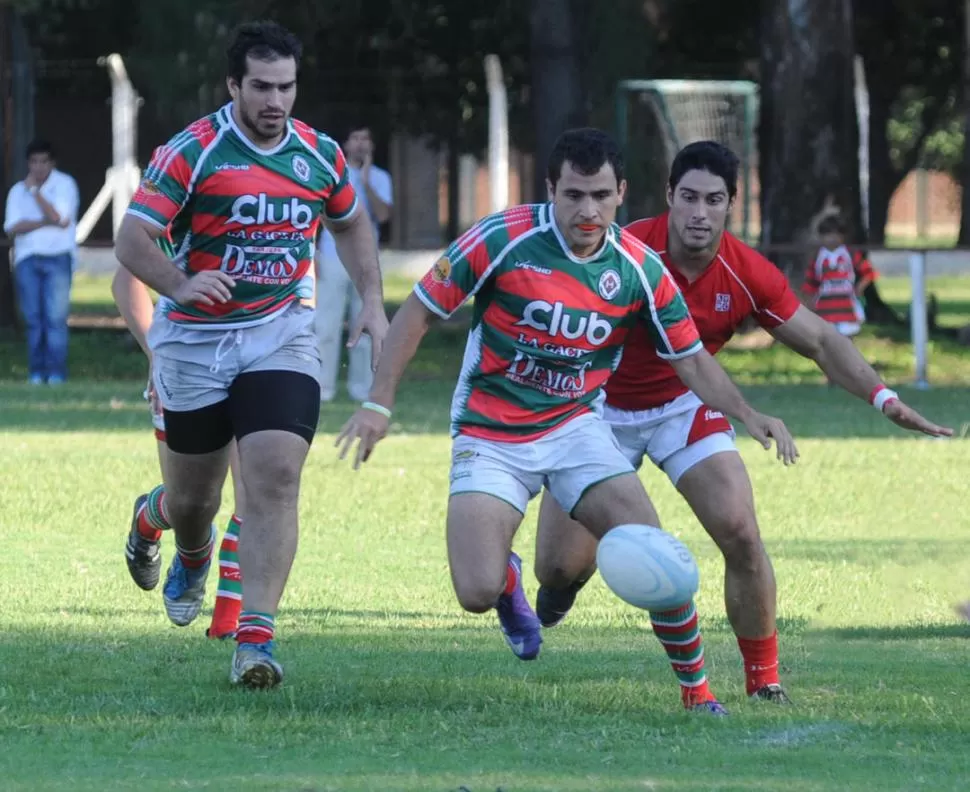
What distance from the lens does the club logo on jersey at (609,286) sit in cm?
692

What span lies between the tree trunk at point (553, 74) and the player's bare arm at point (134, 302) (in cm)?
1674

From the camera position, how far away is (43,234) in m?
20.1

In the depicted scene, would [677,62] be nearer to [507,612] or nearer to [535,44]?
[535,44]

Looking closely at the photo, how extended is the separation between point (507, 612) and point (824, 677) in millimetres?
1194

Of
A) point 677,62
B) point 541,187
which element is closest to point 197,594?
point 541,187

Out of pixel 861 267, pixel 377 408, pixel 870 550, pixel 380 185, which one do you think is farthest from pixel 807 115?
pixel 377 408

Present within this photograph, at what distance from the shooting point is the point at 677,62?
3328 centimetres

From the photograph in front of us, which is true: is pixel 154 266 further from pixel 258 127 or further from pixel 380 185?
pixel 380 185

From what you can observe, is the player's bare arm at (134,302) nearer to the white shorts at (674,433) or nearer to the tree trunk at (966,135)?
the white shorts at (674,433)

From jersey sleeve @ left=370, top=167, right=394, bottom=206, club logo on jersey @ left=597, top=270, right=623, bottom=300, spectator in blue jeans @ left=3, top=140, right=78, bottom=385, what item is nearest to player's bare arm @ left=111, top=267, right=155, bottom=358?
club logo on jersey @ left=597, top=270, right=623, bottom=300

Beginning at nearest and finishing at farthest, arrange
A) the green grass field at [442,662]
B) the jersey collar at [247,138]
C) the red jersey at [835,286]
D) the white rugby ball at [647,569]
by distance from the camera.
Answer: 1. the green grass field at [442,662]
2. the white rugby ball at [647,569]
3. the jersey collar at [247,138]
4. the red jersey at [835,286]

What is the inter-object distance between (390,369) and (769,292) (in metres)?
1.39

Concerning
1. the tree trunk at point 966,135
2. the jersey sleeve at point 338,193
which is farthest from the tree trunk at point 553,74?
the jersey sleeve at point 338,193

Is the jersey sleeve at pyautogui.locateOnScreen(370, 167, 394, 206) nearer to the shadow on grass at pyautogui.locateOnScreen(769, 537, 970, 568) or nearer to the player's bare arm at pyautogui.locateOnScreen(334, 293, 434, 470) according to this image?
the shadow on grass at pyautogui.locateOnScreen(769, 537, 970, 568)
